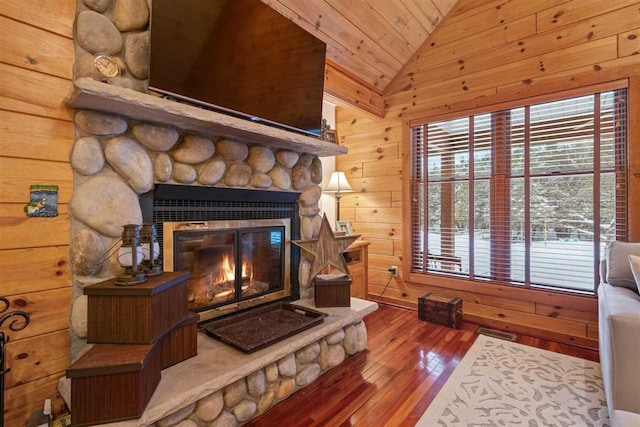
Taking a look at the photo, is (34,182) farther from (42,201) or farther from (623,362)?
(623,362)

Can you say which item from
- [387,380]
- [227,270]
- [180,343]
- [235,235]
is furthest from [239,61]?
[387,380]

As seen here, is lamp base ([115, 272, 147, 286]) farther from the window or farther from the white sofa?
the window

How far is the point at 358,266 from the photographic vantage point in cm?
349

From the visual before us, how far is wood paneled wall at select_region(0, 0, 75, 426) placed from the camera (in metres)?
1.27

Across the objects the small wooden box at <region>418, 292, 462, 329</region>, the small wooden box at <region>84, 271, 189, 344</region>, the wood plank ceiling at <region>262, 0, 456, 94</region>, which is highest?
the wood plank ceiling at <region>262, 0, 456, 94</region>

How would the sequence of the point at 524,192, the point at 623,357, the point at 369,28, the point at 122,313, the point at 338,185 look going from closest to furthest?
the point at 122,313
the point at 623,357
the point at 524,192
the point at 369,28
the point at 338,185

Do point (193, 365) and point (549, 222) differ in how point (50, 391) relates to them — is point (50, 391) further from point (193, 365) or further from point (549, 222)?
point (549, 222)

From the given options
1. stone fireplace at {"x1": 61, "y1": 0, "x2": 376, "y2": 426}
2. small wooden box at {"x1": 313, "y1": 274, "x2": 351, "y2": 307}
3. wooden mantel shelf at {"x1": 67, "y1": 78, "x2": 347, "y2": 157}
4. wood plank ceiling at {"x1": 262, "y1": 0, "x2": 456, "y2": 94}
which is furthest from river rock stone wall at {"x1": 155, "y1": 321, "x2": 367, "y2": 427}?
wood plank ceiling at {"x1": 262, "y1": 0, "x2": 456, "y2": 94}

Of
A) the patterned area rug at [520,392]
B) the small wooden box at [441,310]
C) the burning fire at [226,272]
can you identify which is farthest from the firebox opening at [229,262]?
the small wooden box at [441,310]

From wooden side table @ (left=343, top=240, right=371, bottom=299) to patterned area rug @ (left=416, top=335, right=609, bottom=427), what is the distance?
131 centimetres

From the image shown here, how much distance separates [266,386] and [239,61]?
1906 mm

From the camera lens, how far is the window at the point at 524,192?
101 inches

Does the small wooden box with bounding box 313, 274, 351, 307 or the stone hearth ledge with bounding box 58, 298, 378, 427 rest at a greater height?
the small wooden box with bounding box 313, 274, 351, 307

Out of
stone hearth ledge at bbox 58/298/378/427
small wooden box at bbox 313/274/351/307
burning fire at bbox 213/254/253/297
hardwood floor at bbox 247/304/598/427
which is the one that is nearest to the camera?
stone hearth ledge at bbox 58/298/378/427
